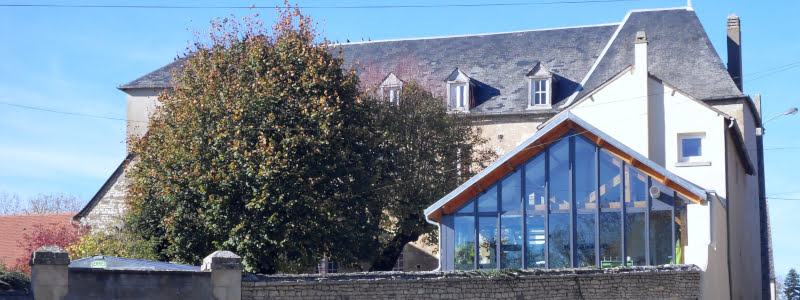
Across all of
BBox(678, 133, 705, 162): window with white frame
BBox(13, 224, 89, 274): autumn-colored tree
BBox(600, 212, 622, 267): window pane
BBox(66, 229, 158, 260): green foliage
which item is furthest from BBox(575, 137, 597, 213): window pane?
BBox(13, 224, 89, 274): autumn-colored tree

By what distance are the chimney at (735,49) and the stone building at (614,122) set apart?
5 centimetres

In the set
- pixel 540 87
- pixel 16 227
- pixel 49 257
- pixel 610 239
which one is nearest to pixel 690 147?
pixel 610 239

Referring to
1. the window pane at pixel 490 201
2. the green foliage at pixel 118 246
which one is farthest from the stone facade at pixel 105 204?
the window pane at pixel 490 201

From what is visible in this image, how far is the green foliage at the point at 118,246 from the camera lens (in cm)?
2403

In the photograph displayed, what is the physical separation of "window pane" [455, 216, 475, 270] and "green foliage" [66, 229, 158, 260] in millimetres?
8408

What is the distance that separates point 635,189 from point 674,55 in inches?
521

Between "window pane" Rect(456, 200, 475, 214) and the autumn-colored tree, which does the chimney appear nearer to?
"window pane" Rect(456, 200, 475, 214)

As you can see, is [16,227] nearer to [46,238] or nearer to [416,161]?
[46,238]

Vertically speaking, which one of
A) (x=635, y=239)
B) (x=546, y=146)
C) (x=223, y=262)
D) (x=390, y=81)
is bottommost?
(x=223, y=262)

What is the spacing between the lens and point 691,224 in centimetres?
2016

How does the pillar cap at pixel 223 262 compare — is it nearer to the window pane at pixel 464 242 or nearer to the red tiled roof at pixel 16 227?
the window pane at pixel 464 242

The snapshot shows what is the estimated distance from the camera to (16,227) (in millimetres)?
40188

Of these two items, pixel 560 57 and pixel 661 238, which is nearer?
pixel 661 238

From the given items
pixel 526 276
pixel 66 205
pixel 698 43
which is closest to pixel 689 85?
pixel 698 43
